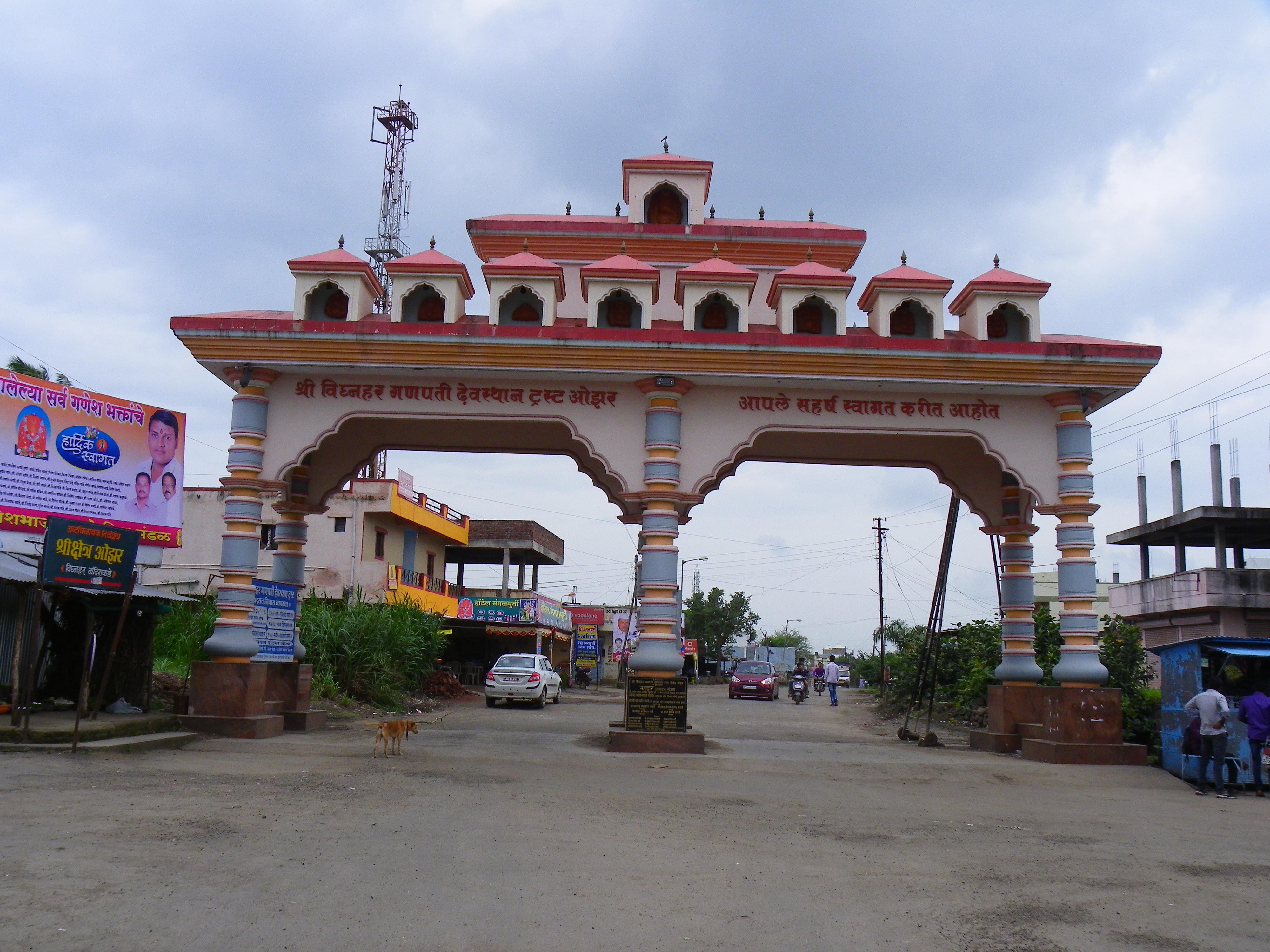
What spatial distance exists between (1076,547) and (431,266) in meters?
9.14

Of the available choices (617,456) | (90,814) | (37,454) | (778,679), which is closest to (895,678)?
(778,679)

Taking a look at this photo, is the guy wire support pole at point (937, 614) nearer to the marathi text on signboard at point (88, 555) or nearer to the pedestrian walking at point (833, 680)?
the marathi text on signboard at point (88, 555)

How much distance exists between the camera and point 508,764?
11.0 m

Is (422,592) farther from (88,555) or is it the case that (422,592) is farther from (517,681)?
(88,555)

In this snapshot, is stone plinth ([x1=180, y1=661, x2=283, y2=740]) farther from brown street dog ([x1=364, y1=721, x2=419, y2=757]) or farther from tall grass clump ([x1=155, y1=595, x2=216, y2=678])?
tall grass clump ([x1=155, y1=595, x2=216, y2=678])

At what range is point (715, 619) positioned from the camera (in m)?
74.0

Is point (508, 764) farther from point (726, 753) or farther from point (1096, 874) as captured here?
point (1096, 874)

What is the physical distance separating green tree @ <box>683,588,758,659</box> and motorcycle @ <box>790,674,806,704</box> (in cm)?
3605

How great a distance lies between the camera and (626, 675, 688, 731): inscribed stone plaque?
41.5ft

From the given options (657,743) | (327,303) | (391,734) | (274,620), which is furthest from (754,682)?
(391,734)

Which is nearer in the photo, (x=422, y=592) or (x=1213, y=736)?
(x=1213, y=736)

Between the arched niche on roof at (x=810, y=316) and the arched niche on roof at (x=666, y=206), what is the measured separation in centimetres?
339

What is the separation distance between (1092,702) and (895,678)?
68.6ft

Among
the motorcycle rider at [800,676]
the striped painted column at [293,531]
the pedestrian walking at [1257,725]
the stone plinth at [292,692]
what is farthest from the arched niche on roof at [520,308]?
the motorcycle rider at [800,676]
